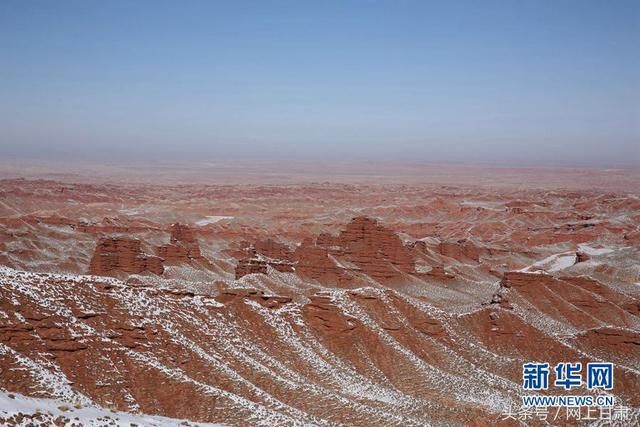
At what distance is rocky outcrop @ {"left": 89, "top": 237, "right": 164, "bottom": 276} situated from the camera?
172ft

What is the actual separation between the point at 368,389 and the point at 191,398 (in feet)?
26.8

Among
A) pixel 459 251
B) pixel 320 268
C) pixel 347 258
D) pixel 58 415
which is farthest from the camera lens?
pixel 459 251

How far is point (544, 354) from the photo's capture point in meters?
35.4

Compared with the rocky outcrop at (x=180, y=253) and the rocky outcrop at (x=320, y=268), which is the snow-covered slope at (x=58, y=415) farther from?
the rocky outcrop at (x=180, y=253)

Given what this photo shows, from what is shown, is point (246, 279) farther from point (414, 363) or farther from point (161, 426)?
point (161, 426)

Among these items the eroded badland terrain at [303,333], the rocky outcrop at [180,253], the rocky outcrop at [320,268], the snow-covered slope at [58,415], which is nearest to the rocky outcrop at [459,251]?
the eroded badland terrain at [303,333]

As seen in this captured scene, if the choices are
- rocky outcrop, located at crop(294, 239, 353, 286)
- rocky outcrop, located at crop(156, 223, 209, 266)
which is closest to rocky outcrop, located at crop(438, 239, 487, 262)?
rocky outcrop, located at crop(294, 239, 353, 286)

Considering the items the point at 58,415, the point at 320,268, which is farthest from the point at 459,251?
the point at 58,415

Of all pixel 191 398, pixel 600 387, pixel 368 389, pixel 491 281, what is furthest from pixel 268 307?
pixel 491 281

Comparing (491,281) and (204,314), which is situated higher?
(204,314)

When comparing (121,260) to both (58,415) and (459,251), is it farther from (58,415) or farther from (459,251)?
(459,251)

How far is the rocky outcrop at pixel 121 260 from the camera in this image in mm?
52375

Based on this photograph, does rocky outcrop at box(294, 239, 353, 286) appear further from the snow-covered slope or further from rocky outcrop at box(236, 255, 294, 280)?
the snow-covered slope

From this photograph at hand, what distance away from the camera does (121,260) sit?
174ft
